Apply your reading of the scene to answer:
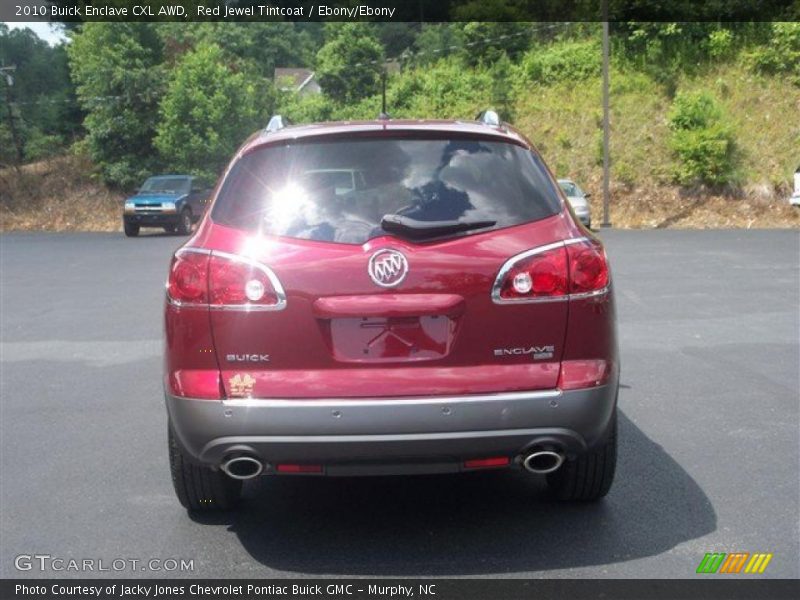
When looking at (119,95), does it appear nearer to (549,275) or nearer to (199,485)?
(199,485)

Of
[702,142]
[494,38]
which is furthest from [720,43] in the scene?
[494,38]

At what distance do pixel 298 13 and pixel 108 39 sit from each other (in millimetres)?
9854

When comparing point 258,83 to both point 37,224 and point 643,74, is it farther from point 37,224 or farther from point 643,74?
point 643,74

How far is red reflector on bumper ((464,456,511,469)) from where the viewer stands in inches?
165

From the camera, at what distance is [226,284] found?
4.21 meters

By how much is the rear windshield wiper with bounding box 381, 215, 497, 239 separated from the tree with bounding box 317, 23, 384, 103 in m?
43.6

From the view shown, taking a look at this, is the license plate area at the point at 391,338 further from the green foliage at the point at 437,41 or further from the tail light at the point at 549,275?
the green foliage at the point at 437,41

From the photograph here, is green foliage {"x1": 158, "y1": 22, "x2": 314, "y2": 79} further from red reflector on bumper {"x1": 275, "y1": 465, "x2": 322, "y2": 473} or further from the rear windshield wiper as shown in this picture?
red reflector on bumper {"x1": 275, "y1": 465, "x2": 322, "y2": 473}

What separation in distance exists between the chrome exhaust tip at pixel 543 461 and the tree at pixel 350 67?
43810mm

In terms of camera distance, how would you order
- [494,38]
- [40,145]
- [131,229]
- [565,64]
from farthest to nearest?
1. [40,145]
2. [494,38]
3. [565,64]
4. [131,229]

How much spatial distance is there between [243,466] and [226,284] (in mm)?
753

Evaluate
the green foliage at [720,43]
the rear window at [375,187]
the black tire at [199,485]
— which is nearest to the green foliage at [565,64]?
the green foliage at [720,43]

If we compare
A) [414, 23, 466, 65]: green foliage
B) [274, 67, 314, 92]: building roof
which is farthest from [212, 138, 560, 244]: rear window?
[274, 67, 314, 92]: building roof

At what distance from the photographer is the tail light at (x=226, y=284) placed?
4168mm
